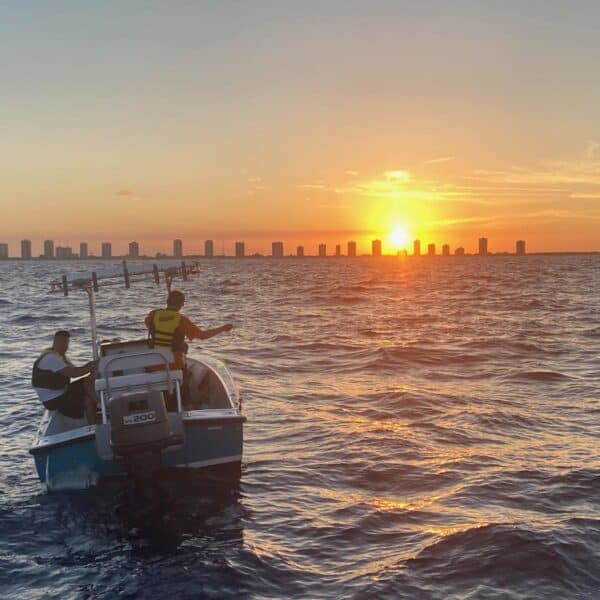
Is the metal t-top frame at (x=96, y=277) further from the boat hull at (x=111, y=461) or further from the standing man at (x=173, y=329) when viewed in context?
the boat hull at (x=111, y=461)

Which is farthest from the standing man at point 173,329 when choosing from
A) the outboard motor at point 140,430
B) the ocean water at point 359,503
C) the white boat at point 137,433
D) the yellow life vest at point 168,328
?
the outboard motor at point 140,430

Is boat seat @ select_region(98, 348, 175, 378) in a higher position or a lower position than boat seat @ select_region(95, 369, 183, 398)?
higher

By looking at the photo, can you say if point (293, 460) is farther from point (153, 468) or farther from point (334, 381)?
point (334, 381)

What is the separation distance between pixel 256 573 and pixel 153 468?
6.88ft

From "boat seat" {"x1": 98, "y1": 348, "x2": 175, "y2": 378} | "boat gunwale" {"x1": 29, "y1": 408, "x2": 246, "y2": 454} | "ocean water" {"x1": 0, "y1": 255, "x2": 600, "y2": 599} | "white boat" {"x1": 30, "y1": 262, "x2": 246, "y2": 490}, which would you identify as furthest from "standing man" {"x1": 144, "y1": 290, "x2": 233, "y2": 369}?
"ocean water" {"x1": 0, "y1": 255, "x2": 600, "y2": 599}

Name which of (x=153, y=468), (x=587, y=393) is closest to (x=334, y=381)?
(x=587, y=393)

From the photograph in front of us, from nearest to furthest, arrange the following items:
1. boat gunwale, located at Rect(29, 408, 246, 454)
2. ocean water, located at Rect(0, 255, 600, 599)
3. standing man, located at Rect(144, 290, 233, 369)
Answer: ocean water, located at Rect(0, 255, 600, 599)
boat gunwale, located at Rect(29, 408, 246, 454)
standing man, located at Rect(144, 290, 233, 369)

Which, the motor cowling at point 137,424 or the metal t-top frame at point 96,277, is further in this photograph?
the metal t-top frame at point 96,277

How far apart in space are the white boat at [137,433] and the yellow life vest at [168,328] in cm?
56

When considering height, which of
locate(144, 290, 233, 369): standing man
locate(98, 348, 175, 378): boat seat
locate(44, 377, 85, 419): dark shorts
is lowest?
locate(44, 377, 85, 419): dark shorts

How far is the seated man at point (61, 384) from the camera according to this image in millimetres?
10719

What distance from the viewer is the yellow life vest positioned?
10883 mm

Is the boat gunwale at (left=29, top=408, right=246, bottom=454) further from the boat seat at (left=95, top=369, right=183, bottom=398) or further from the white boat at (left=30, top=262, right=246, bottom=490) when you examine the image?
the boat seat at (left=95, top=369, right=183, bottom=398)

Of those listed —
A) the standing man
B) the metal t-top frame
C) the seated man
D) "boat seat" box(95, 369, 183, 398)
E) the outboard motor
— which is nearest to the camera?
the outboard motor
